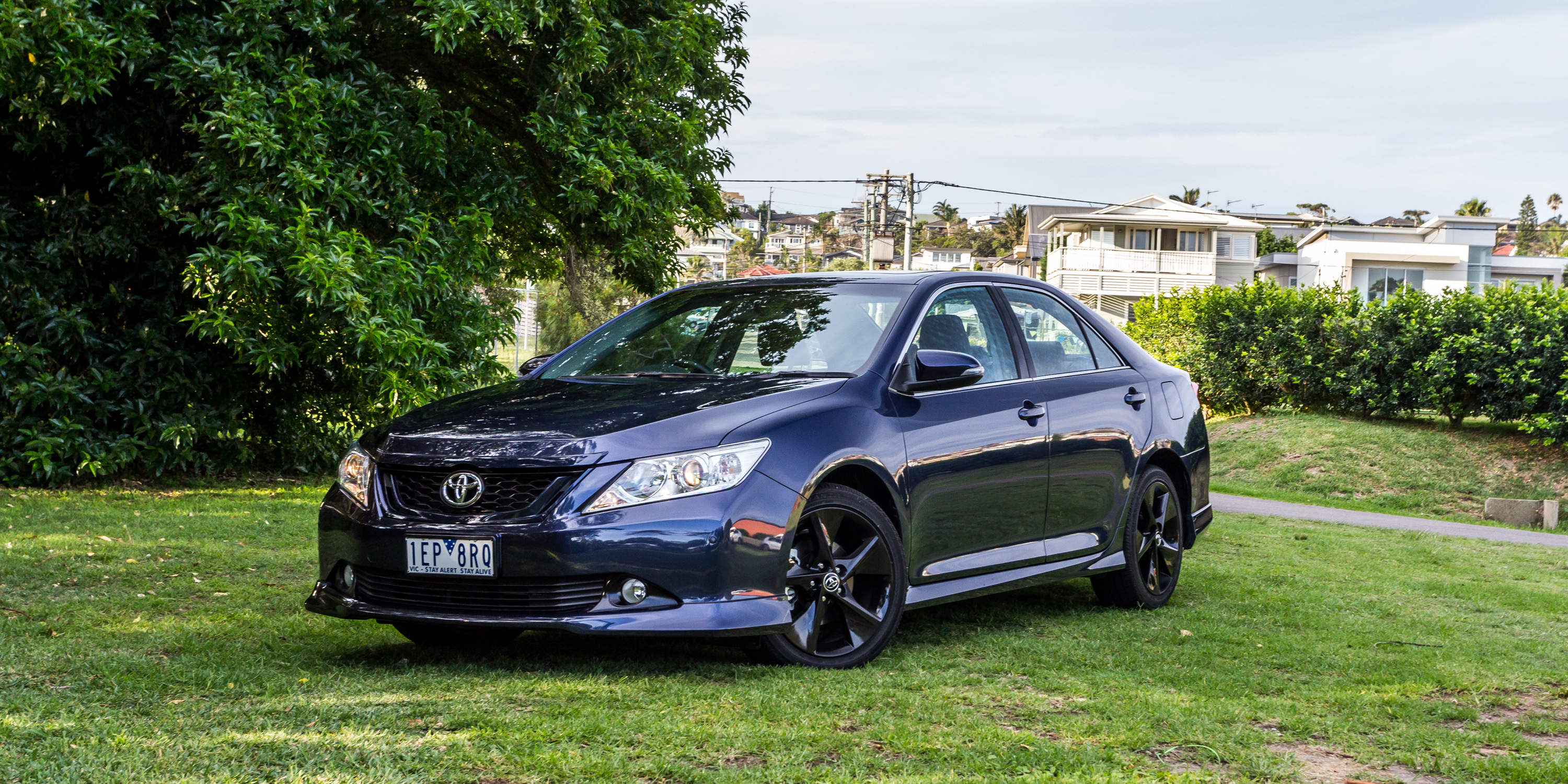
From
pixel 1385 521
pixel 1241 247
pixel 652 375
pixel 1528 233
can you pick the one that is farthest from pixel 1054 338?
pixel 1528 233

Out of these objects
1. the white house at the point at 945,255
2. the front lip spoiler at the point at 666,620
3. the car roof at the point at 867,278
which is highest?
the white house at the point at 945,255

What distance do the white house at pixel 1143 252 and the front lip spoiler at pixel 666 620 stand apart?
55.4 metres

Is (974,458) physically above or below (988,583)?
above

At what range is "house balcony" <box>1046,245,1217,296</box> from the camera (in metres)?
58.7

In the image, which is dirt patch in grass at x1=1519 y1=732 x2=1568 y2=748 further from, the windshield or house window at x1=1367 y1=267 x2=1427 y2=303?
house window at x1=1367 y1=267 x2=1427 y2=303

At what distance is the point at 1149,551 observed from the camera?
6.89 m

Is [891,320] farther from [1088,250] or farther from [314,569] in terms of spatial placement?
[1088,250]

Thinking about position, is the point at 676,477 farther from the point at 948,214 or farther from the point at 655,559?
the point at 948,214

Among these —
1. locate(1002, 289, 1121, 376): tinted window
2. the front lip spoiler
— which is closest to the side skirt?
the front lip spoiler

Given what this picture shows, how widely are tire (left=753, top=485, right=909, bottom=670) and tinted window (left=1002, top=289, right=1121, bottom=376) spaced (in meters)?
1.58

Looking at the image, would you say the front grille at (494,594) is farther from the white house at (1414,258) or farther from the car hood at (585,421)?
the white house at (1414,258)

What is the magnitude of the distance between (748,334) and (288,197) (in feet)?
18.2

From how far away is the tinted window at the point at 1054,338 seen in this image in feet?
21.1

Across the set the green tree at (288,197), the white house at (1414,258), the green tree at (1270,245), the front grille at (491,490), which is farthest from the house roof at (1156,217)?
the front grille at (491,490)
